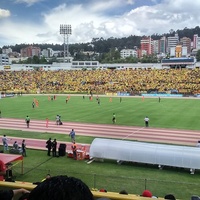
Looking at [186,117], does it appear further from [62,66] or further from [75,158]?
[62,66]

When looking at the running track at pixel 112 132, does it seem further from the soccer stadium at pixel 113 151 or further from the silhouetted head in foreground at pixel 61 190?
the silhouetted head in foreground at pixel 61 190

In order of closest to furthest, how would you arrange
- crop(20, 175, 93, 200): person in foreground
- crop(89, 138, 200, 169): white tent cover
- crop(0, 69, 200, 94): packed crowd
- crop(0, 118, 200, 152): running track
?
crop(20, 175, 93, 200): person in foreground < crop(89, 138, 200, 169): white tent cover < crop(0, 118, 200, 152): running track < crop(0, 69, 200, 94): packed crowd

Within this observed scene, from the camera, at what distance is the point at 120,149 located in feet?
57.3

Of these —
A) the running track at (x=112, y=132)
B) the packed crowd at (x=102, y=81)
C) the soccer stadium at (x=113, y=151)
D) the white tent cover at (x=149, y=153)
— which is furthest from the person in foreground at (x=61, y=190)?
the packed crowd at (x=102, y=81)

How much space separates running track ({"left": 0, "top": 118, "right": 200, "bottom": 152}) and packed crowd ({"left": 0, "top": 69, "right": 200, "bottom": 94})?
1589 inches

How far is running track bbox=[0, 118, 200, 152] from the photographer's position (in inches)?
936

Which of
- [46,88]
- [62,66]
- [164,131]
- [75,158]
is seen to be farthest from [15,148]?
[62,66]

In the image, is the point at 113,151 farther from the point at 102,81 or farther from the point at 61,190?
the point at 102,81

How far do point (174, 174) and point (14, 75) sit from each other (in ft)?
293

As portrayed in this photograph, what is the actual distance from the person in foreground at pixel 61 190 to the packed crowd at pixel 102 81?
67495 millimetres

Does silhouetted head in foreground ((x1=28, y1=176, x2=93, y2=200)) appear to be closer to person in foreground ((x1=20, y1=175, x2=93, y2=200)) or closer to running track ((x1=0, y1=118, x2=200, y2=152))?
person in foreground ((x1=20, y1=175, x2=93, y2=200))

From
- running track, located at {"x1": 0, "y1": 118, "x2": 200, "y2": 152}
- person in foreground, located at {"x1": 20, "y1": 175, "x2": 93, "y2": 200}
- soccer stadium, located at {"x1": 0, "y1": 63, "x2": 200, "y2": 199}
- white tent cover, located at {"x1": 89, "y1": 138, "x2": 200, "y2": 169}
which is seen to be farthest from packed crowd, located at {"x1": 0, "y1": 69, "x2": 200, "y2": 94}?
person in foreground, located at {"x1": 20, "y1": 175, "x2": 93, "y2": 200}

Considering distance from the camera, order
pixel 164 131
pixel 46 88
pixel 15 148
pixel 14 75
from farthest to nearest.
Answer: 1. pixel 14 75
2. pixel 46 88
3. pixel 164 131
4. pixel 15 148

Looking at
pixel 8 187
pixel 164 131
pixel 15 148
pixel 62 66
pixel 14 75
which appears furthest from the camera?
pixel 62 66
